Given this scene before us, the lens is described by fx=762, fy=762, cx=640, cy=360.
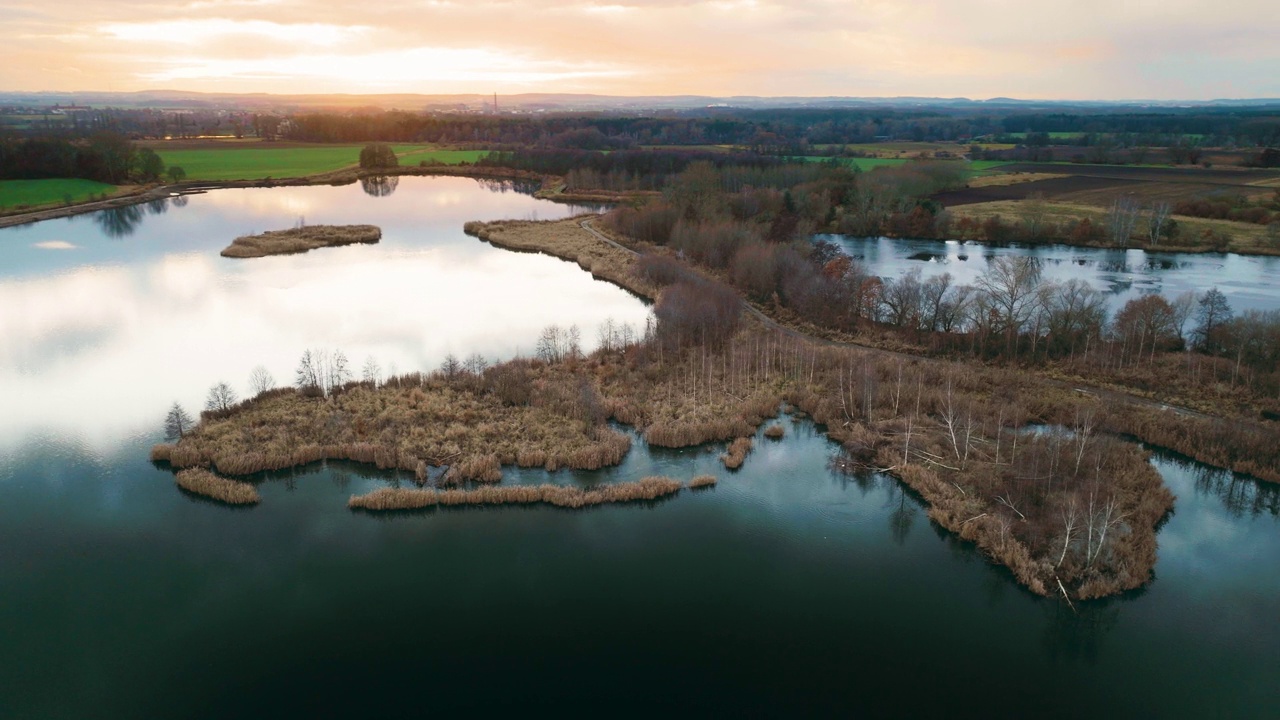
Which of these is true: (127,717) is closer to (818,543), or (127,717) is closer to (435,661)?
(435,661)

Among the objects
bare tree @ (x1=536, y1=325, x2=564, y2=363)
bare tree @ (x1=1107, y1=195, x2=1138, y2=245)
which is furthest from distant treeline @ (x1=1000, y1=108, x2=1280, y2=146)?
bare tree @ (x1=536, y1=325, x2=564, y2=363)

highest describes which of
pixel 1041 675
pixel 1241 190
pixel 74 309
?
pixel 1241 190

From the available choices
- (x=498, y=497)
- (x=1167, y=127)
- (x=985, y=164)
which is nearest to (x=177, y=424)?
(x=498, y=497)

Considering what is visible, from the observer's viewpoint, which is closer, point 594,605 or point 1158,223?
point 594,605

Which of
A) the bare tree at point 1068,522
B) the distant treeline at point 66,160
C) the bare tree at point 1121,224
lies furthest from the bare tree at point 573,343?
the distant treeline at point 66,160

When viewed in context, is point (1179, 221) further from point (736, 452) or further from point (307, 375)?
point (307, 375)

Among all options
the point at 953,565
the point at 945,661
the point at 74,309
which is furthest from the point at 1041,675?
the point at 74,309

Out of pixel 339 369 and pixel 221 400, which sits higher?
pixel 339 369

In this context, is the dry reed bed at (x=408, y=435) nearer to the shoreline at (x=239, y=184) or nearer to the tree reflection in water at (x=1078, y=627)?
the tree reflection in water at (x=1078, y=627)
